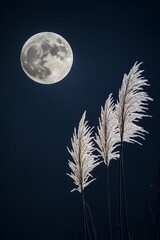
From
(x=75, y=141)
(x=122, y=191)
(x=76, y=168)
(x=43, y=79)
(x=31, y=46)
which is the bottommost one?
(x=122, y=191)

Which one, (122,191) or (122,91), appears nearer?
(122,191)

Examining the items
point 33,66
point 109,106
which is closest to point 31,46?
point 33,66

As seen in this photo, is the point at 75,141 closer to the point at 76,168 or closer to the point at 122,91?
the point at 76,168

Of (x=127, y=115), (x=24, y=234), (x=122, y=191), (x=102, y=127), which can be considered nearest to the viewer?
(x=122, y=191)

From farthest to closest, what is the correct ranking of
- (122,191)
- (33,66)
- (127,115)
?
(33,66), (127,115), (122,191)

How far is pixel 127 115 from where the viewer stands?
1.51 m

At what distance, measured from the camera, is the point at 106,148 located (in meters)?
1.63

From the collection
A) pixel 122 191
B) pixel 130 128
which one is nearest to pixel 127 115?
pixel 130 128

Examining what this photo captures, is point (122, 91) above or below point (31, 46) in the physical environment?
below

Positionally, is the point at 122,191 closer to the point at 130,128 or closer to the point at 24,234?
the point at 130,128

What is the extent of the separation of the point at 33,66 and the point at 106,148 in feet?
15.9

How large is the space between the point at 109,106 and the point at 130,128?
0.54 ft

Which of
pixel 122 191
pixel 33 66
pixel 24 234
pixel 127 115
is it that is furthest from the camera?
pixel 24 234

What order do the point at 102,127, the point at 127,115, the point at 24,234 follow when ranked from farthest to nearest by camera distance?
the point at 24,234 → the point at 102,127 → the point at 127,115
